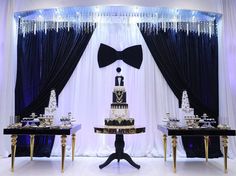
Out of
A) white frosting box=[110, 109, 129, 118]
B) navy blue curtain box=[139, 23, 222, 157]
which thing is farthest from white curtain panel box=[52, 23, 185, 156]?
white frosting box=[110, 109, 129, 118]

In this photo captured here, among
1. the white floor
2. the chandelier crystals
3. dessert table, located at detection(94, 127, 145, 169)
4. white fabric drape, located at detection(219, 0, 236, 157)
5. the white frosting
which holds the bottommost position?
the white floor

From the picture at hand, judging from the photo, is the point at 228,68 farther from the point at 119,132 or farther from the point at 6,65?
the point at 6,65

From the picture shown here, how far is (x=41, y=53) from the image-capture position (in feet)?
17.9

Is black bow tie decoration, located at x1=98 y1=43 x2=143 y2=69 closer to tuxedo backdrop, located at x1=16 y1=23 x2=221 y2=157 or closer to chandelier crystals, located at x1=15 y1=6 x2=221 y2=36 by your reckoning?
tuxedo backdrop, located at x1=16 y1=23 x2=221 y2=157

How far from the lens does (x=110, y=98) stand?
5383 millimetres

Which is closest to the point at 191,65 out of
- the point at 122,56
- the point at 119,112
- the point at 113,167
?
the point at 122,56

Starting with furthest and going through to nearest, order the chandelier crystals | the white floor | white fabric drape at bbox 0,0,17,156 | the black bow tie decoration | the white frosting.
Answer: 1. the black bow tie decoration
2. the chandelier crystals
3. white fabric drape at bbox 0,0,17,156
4. the white frosting
5. the white floor

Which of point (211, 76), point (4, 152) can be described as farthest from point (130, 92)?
point (4, 152)

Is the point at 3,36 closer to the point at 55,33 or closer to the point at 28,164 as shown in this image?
the point at 55,33

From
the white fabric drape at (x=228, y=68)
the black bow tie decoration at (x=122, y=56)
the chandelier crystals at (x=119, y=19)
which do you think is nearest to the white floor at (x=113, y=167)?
the white fabric drape at (x=228, y=68)

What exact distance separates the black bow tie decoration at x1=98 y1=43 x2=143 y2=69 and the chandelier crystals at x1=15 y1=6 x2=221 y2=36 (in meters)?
0.57

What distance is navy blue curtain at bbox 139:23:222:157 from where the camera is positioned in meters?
5.30

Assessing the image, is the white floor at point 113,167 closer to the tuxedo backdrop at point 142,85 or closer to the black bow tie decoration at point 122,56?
the tuxedo backdrop at point 142,85

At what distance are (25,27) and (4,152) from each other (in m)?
2.68
